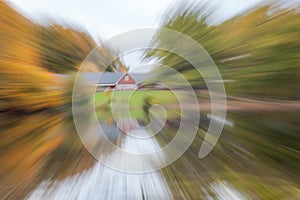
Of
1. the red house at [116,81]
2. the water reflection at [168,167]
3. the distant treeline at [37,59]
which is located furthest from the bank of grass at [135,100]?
the water reflection at [168,167]

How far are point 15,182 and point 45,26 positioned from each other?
75.3 inches

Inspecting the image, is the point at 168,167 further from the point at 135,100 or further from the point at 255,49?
the point at 135,100

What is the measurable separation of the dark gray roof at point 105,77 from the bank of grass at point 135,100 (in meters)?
0.12

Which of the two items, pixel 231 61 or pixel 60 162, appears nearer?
pixel 60 162

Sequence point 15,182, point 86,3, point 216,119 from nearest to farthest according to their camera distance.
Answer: point 15,182, point 216,119, point 86,3

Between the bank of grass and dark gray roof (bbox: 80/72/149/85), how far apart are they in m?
0.12

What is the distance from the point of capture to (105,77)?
247 cm

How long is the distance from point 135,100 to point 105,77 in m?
0.89

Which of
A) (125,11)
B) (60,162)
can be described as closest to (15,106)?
(60,162)

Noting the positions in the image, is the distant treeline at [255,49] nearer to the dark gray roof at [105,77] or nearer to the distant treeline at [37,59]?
the dark gray roof at [105,77]

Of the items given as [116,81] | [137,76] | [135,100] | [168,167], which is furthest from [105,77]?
[168,167]

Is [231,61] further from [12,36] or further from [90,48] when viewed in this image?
[12,36]

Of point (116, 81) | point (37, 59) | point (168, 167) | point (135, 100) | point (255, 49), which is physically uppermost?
point (255, 49)

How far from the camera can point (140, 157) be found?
1.94m
